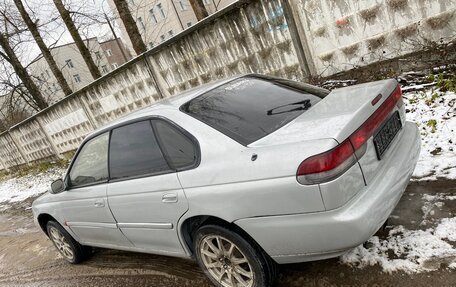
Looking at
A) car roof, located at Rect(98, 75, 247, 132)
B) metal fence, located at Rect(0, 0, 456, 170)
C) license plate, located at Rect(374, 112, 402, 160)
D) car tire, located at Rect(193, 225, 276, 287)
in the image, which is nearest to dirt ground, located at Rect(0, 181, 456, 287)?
car tire, located at Rect(193, 225, 276, 287)

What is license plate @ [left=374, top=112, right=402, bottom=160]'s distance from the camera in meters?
2.53

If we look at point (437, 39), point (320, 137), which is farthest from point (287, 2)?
point (320, 137)

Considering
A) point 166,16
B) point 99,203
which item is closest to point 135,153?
point 99,203

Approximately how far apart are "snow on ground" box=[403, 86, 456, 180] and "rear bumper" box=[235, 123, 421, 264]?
135cm

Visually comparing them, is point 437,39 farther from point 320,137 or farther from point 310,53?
point 320,137

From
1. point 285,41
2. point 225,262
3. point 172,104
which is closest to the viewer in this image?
point 225,262

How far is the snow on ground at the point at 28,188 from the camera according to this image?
10734mm

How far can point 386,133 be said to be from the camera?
2697 millimetres

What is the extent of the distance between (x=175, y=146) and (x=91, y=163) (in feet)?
4.50

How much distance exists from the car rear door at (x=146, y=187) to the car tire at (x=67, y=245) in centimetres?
149

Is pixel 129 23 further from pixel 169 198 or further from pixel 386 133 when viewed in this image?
pixel 386 133

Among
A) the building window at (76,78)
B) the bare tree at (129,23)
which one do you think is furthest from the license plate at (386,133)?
the building window at (76,78)

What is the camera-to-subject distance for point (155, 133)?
308 cm

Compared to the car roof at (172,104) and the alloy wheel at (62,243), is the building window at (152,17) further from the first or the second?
the car roof at (172,104)
